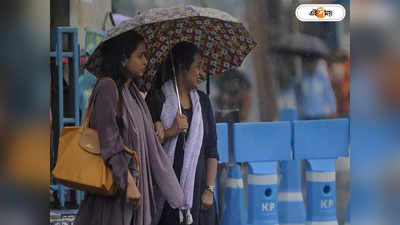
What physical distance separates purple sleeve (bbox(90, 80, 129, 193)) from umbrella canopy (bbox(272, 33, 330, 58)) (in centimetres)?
105

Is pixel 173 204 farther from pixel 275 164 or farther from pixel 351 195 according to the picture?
pixel 351 195

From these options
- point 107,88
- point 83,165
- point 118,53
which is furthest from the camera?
point 118,53

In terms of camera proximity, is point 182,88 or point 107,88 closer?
point 107,88

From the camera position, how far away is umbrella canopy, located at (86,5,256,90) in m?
3.41

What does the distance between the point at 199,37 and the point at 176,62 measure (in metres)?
0.20

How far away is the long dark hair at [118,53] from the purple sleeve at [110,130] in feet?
0.33

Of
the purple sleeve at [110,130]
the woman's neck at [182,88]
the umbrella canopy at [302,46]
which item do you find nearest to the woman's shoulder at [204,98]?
the woman's neck at [182,88]

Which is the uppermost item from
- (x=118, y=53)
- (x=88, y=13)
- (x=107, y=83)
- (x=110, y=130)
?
(x=88, y=13)

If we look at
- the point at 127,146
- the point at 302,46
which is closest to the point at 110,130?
the point at 127,146

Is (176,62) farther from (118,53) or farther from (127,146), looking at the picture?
(127,146)

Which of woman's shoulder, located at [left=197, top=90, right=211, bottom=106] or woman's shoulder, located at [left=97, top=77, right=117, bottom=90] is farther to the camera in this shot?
woman's shoulder, located at [left=197, top=90, right=211, bottom=106]

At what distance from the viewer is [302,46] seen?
3.71 metres

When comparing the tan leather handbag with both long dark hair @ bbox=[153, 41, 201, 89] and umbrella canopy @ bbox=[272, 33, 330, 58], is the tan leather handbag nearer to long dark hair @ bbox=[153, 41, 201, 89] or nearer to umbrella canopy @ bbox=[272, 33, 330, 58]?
long dark hair @ bbox=[153, 41, 201, 89]

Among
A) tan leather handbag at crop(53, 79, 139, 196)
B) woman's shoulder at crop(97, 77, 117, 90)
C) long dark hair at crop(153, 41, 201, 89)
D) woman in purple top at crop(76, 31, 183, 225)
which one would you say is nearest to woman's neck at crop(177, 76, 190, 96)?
long dark hair at crop(153, 41, 201, 89)
